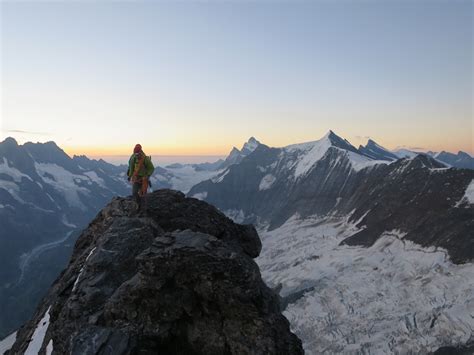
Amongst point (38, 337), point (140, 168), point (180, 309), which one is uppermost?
point (140, 168)

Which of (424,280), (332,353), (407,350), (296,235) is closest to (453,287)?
(424,280)

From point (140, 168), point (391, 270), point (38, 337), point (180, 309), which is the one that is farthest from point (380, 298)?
point (180, 309)

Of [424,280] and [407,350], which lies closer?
[407,350]

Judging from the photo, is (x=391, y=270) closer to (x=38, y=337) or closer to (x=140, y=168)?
(x=140, y=168)

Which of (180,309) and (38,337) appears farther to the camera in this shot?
(38,337)

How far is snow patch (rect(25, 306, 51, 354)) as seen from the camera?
73.3 ft

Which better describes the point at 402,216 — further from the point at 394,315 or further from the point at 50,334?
the point at 50,334

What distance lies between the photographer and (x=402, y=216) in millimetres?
145250

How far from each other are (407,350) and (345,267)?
154 feet

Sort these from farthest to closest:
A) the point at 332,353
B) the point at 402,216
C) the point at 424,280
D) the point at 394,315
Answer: the point at 402,216
the point at 424,280
the point at 394,315
the point at 332,353

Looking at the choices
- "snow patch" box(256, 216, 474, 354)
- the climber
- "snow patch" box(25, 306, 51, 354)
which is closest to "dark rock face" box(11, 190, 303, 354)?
"snow patch" box(25, 306, 51, 354)

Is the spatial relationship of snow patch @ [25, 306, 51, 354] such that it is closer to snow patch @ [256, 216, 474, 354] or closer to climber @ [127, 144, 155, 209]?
climber @ [127, 144, 155, 209]

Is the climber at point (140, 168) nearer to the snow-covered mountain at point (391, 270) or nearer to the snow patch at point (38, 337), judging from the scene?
the snow patch at point (38, 337)

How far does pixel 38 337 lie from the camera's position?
76.8 feet
